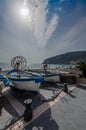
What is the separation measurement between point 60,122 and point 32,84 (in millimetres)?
2672

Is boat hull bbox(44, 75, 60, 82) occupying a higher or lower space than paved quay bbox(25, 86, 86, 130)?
higher

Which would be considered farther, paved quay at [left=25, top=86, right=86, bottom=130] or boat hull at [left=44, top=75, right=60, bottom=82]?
boat hull at [left=44, top=75, right=60, bottom=82]

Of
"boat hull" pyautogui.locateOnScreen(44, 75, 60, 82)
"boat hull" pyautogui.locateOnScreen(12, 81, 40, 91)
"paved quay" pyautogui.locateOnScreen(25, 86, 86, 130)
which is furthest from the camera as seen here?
"boat hull" pyautogui.locateOnScreen(44, 75, 60, 82)

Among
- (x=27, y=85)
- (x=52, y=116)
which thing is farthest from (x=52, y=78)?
(x=52, y=116)

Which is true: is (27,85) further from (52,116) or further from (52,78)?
(52,78)

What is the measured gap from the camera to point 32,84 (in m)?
5.50

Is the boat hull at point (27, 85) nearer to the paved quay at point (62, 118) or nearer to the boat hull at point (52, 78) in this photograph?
the paved quay at point (62, 118)

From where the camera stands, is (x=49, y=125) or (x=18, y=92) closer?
(x=49, y=125)

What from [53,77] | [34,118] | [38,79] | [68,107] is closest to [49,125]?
[34,118]

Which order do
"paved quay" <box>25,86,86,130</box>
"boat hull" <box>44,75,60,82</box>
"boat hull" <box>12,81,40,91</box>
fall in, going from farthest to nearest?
1. "boat hull" <box>44,75,60,82</box>
2. "boat hull" <box>12,81,40,91</box>
3. "paved quay" <box>25,86,86,130</box>

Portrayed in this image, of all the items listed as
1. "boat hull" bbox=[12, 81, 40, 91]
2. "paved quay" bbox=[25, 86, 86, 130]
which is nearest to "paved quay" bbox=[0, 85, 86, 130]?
"paved quay" bbox=[25, 86, 86, 130]

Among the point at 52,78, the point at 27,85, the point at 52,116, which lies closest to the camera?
the point at 52,116

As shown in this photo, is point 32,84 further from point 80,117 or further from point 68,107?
point 80,117

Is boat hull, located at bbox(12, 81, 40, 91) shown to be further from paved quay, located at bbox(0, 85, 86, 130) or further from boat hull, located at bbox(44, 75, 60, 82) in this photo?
boat hull, located at bbox(44, 75, 60, 82)
